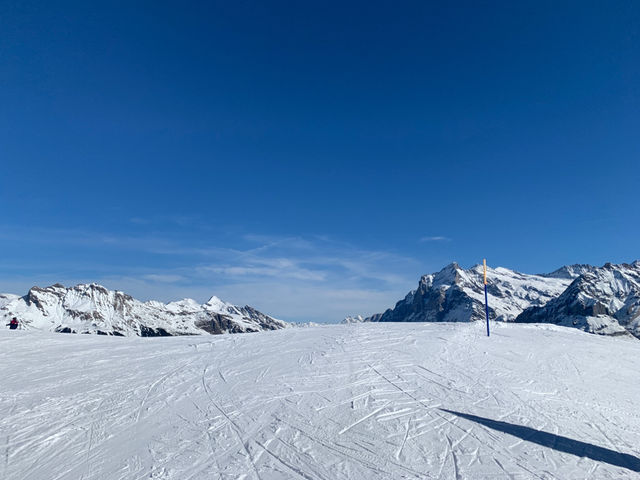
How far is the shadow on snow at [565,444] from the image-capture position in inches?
351

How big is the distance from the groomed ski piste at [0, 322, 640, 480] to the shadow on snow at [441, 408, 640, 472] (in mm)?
49

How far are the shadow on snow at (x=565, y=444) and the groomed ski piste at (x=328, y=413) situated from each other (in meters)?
0.05

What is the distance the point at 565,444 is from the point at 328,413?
6411mm

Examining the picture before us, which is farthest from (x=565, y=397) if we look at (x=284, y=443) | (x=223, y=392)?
(x=223, y=392)

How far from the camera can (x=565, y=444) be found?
9688mm

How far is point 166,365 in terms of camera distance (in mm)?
19328

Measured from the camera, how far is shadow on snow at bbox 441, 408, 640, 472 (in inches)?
351

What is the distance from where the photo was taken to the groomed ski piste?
888 cm

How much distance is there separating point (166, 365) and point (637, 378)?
2267 cm

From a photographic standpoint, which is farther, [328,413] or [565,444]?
[328,413]

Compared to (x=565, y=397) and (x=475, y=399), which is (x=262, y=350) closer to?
(x=475, y=399)

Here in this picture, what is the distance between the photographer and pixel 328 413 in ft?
38.9

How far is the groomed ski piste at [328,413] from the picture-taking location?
8875mm

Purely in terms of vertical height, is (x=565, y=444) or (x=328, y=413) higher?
(x=565, y=444)
